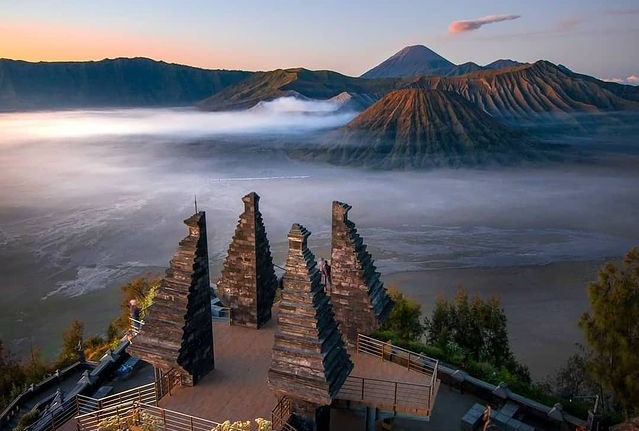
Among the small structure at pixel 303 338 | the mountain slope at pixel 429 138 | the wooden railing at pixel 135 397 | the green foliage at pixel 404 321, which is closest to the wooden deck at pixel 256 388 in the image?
the wooden railing at pixel 135 397

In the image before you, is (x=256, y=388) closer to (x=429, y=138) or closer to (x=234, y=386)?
(x=234, y=386)

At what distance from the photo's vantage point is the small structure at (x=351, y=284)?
18062 mm

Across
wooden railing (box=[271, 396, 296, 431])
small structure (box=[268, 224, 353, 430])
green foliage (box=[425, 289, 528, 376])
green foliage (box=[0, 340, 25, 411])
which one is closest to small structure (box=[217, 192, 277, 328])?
small structure (box=[268, 224, 353, 430])

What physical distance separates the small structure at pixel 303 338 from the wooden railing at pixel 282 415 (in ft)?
1.72

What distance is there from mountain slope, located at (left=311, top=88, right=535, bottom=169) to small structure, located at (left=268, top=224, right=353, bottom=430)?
544 ft

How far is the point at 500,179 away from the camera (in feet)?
518

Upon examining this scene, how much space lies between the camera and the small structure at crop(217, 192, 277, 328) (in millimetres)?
18109

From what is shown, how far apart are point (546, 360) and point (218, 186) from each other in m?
109

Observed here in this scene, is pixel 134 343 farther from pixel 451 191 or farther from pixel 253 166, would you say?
pixel 253 166

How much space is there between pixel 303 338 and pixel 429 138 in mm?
181047

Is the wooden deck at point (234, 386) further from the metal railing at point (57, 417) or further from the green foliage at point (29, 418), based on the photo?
the green foliage at point (29, 418)

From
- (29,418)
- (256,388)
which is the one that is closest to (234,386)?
(256,388)

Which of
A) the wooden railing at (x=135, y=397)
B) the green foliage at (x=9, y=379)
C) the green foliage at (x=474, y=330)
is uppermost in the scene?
the wooden railing at (x=135, y=397)

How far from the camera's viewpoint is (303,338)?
1384 centimetres
